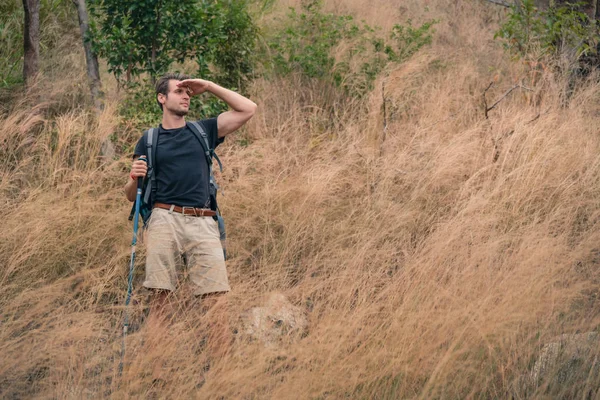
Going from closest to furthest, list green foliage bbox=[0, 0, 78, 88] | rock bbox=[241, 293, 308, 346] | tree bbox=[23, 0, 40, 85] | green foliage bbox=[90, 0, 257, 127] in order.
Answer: rock bbox=[241, 293, 308, 346]
green foliage bbox=[90, 0, 257, 127]
tree bbox=[23, 0, 40, 85]
green foliage bbox=[0, 0, 78, 88]

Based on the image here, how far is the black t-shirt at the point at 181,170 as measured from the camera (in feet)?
15.6

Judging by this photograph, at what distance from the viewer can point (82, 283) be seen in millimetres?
5234

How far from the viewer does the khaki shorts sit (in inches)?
184

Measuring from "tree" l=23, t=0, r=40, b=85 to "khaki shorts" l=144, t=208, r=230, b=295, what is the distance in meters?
4.50

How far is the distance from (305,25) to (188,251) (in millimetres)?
6404

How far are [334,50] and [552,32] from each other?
9.30 ft

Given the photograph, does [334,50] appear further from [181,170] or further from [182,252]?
[182,252]

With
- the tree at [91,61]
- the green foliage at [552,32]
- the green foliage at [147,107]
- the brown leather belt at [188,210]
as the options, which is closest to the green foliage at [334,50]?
the green foliage at [552,32]

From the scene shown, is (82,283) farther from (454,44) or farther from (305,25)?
(454,44)

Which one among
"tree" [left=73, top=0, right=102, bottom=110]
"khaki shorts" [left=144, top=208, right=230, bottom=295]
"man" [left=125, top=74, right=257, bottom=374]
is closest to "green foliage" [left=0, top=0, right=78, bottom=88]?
"tree" [left=73, top=0, right=102, bottom=110]

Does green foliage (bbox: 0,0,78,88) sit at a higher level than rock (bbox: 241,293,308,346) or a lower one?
higher

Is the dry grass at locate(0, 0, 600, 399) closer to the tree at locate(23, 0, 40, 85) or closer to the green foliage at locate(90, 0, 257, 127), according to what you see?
the green foliage at locate(90, 0, 257, 127)

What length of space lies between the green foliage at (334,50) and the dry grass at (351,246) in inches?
15.5

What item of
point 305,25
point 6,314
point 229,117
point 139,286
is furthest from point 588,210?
point 305,25
